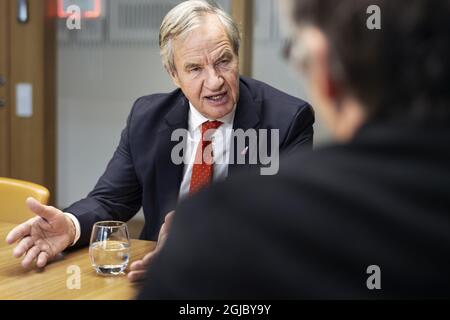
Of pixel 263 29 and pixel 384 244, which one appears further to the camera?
pixel 263 29

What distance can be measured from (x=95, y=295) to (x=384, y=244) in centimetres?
76

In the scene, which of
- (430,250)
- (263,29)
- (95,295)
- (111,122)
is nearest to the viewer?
(430,250)

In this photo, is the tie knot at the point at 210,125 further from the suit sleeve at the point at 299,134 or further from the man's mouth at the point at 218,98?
the suit sleeve at the point at 299,134

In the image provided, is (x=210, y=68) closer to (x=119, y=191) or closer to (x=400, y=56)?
(x=119, y=191)

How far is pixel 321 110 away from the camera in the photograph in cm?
59

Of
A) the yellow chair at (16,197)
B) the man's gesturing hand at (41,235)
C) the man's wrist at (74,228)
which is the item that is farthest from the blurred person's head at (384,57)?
the yellow chair at (16,197)

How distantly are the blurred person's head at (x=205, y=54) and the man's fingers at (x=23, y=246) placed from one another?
0.72m

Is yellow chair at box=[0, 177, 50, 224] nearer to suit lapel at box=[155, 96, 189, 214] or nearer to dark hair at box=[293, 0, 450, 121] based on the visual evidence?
suit lapel at box=[155, 96, 189, 214]

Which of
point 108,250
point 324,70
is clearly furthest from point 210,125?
point 324,70

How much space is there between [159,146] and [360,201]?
4.71 ft

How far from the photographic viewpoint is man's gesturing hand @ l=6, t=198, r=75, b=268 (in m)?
1.34

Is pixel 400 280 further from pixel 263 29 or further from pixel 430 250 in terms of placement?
pixel 263 29
